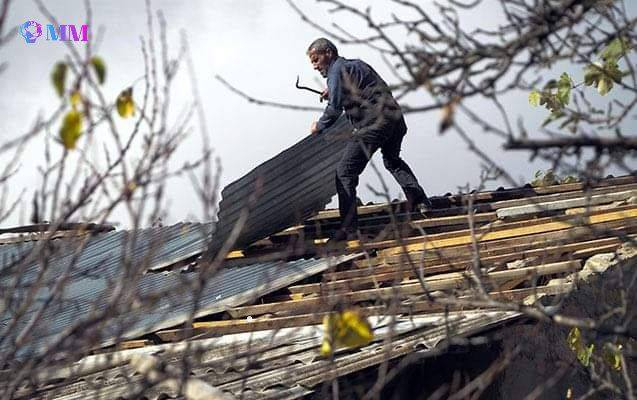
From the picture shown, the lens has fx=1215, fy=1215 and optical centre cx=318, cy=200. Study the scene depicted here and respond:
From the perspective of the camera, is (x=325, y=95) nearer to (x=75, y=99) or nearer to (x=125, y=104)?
(x=125, y=104)

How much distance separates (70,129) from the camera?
10.8 ft

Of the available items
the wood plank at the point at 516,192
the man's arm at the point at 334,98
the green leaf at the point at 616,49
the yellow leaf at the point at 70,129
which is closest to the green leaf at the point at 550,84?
the green leaf at the point at 616,49

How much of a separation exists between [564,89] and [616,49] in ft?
1.37

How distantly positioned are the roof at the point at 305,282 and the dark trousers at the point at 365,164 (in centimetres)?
15

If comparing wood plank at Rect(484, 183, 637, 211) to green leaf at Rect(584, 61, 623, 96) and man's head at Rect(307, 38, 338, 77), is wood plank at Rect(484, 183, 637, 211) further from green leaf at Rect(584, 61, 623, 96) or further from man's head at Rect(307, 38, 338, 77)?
green leaf at Rect(584, 61, 623, 96)

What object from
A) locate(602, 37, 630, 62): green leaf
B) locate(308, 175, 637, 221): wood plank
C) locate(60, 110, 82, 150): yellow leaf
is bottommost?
locate(60, 110, 82, 150): yellow leaf

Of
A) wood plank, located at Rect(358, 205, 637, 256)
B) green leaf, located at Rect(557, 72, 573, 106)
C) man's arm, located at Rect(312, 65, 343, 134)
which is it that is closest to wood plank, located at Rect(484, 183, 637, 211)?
wood plank, located at Rect(358, 205, 637, 256)

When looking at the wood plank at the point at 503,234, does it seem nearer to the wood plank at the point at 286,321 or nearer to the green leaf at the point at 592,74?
the wood plank at the point at 286,321

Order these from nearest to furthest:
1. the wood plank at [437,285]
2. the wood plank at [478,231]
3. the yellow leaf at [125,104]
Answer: the yellow leaf at [125,104], the wood plank at [437,285], the wood plank at [478,231]

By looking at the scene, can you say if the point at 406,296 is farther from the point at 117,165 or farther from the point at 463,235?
the point at 117,165

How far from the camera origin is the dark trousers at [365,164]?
922 centimetres

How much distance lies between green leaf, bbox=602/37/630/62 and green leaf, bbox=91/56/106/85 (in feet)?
5.48

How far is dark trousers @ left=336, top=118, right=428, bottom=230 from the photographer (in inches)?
363

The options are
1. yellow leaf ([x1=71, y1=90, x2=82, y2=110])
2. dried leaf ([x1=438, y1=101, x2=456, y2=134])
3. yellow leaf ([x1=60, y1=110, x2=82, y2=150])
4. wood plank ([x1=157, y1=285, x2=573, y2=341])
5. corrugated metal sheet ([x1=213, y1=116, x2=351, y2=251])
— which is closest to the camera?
dried leaf ([x1=438, y1=101, x2=456, y2=134])
